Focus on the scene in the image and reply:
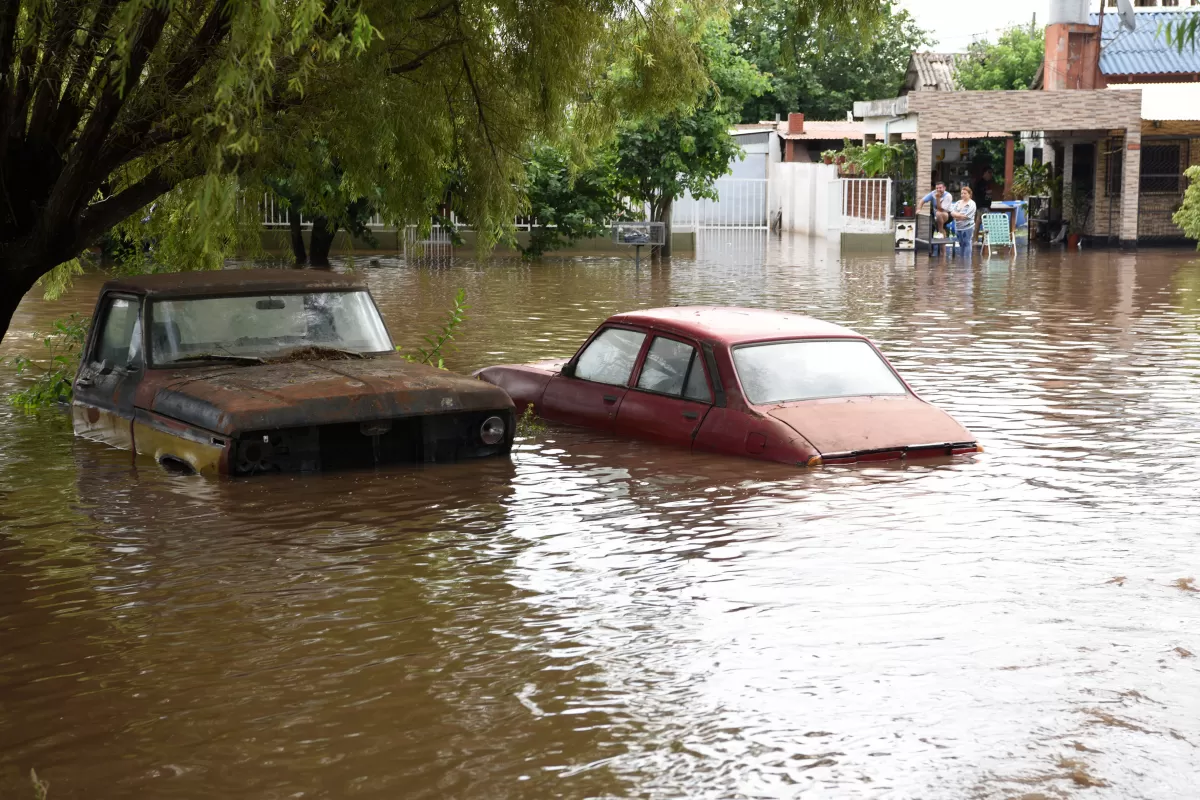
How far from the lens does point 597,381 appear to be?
12070 mm

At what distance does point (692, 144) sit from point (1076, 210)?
13122 mm

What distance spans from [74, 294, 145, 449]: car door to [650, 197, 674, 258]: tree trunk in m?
27.3

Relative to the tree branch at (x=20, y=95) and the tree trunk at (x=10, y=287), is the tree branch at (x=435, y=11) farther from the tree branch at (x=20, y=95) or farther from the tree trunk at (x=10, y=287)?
the tree trunk at (x=10, y=287)

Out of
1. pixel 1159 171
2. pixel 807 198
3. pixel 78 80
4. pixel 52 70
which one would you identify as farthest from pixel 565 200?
pixel 52 70

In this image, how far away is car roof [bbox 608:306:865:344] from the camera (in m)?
11.0

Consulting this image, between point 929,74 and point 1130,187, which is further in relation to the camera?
point 929,74

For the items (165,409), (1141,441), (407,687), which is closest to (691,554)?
(407,687)

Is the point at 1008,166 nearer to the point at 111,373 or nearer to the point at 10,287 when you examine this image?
the point at 10,287

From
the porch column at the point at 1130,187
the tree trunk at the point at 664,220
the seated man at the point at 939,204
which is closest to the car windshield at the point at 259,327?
the tree trunk at the point at 664,220

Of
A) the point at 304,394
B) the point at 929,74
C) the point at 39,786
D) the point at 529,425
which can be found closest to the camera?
the point at 39,786

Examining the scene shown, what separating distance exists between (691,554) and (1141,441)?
497 centimetres

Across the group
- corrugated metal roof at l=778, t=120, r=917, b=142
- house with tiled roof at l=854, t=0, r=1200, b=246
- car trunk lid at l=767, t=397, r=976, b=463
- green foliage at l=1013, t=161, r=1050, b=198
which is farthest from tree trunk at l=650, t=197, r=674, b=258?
car trunk lid at l=767, t=397, r=976, b=463

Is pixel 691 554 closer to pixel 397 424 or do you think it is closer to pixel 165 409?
pixel 397 424

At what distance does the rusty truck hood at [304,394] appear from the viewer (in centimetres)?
948
